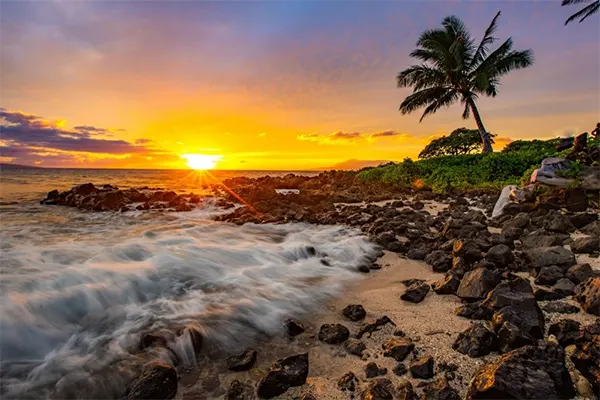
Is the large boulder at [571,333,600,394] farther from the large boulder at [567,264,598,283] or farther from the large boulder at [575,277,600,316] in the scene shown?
the large boulder at [567,264,598,283]

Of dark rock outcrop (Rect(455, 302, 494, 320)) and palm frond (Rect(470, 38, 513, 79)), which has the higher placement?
palm frond (Rect(470, 38, 513, 79))

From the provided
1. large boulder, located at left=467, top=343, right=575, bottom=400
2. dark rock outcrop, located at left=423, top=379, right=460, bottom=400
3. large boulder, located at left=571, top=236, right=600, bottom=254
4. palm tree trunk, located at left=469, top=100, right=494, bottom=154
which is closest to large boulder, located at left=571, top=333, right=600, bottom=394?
large boulder, located at left=467, top=343, right=575, bottom=400

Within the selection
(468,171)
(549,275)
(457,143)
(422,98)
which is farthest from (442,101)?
(549,275)

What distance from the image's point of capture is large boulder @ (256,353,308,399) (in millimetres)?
2801

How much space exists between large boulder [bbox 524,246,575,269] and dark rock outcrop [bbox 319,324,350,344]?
3391 mm

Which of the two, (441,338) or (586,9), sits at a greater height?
(586,9)

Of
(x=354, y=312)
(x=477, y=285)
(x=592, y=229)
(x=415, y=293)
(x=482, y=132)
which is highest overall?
(x=482, y=132)

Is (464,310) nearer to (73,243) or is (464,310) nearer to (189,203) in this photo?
(73,243)

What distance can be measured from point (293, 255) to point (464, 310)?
398 cm

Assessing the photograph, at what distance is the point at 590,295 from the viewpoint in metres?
3.66

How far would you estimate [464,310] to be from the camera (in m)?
3.86

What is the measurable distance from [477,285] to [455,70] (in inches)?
901

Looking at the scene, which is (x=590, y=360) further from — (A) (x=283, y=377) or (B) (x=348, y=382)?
(A) (x=283, y=377)

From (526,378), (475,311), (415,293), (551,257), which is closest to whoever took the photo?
(526,378)
